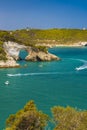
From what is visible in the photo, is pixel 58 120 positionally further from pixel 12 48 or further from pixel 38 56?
pixel 38 56

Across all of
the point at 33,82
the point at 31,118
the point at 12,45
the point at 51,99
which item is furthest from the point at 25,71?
the point at 31,118

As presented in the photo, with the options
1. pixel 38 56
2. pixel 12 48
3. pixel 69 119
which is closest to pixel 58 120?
pixel 69 119

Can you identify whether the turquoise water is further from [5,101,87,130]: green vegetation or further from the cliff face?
the cliff face

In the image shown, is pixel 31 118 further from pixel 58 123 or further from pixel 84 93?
pixel 84 93

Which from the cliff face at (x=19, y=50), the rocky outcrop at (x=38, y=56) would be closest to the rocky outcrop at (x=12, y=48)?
the cliff face at (x=19, y=50)

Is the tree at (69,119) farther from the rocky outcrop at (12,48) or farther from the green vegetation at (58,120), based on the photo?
the rocky outcrop at (12,48)

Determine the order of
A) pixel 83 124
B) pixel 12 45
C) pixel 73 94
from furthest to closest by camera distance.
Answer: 1. pixel 12 45
2. pixel 73 94
3. pixel 83 124

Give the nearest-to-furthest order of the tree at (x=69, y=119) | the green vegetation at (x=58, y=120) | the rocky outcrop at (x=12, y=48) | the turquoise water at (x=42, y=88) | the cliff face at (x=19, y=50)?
the tree at (x=69, y=119) < the green vegetation at (x=58, y=120) < the turquoise water at (x=42, y=88) < the rocky outcrop at (x=12, y=48) < the cliff face at (x=19, y=50)

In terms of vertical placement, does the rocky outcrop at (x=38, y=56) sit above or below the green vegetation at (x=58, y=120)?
below
